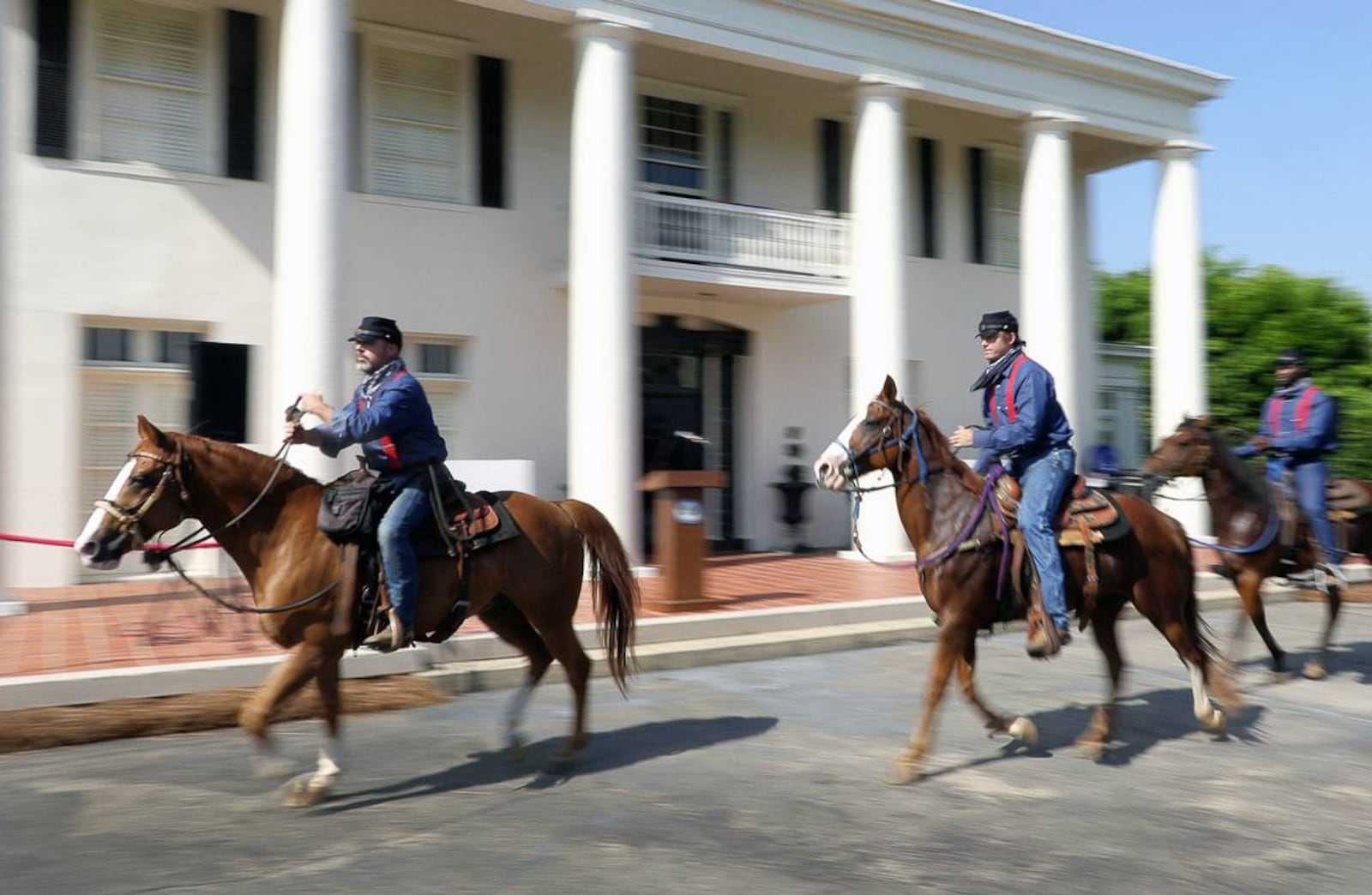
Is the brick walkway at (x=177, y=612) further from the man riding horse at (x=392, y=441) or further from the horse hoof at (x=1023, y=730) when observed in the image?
the horse hoof at (x=1023, y=730)

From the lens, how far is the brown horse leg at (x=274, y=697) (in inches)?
213

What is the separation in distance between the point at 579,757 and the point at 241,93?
9832mm

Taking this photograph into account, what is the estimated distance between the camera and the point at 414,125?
47.2 feet

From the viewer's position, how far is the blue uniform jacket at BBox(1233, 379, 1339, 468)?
30.9 feet

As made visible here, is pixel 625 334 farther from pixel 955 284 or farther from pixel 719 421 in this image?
pixel 955 284

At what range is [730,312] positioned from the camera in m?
16.9

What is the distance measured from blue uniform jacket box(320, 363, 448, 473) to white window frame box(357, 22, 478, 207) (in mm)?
8839

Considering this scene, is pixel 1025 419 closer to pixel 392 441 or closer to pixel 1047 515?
pixel 1047 515

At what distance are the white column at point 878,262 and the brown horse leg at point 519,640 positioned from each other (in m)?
9.17

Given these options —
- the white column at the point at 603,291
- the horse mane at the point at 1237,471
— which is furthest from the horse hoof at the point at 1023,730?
the white column at the point at 603,291

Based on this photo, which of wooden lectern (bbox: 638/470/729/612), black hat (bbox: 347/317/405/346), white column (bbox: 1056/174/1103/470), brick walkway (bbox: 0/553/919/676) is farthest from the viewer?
white column (bbox: 1056/174/1103/470)

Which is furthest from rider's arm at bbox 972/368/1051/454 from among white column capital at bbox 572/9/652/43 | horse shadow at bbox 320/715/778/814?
white column capital at bbox 572/9/652/43

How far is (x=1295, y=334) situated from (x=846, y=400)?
10.5 m

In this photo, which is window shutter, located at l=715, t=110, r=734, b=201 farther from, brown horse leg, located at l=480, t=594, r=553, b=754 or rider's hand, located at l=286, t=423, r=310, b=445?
rider's hand, located at l=286, t=423, r=310, b=445
